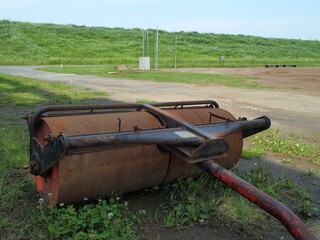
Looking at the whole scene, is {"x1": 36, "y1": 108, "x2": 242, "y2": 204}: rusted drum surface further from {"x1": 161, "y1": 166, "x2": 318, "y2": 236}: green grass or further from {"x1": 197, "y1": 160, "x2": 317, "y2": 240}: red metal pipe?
{"x1": 197, "y1": 160, "x2": 317, "y2": 240}: red metal pipe

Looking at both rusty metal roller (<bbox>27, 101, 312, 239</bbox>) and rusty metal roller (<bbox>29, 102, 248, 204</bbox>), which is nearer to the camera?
rusty metal roller (<bbox>27, 101, 312, 239</bbox>)

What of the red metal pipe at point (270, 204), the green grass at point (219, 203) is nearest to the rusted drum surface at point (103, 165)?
the green grass at point (219, 203)

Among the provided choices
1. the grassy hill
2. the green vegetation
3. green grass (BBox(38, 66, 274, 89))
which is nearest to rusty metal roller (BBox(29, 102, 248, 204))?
the green vegetation

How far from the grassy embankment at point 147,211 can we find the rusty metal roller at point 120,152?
0.15 metres

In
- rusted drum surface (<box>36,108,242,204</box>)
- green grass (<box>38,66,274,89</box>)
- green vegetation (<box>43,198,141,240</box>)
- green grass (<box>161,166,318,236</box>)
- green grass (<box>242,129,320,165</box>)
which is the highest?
rusted drum surface (<box>36,108,242,204</box>)

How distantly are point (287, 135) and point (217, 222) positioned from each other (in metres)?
3.83

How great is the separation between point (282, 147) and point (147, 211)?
302 cm

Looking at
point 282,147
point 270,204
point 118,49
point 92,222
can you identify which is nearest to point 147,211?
point 92,222

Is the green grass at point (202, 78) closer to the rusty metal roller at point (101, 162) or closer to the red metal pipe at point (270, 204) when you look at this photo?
the rusty metal roller at point (101, 162)

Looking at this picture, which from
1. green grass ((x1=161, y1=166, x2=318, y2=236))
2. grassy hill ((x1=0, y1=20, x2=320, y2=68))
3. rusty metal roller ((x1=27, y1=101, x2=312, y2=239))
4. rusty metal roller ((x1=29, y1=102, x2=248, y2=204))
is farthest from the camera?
grassy hill ((x1=0, y1=20, x2=320, y2=68))

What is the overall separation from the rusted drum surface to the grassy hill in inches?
1209

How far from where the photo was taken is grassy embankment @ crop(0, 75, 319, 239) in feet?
8.90

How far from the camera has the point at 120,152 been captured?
292cm

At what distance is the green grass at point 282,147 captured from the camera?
5105 millimetres
